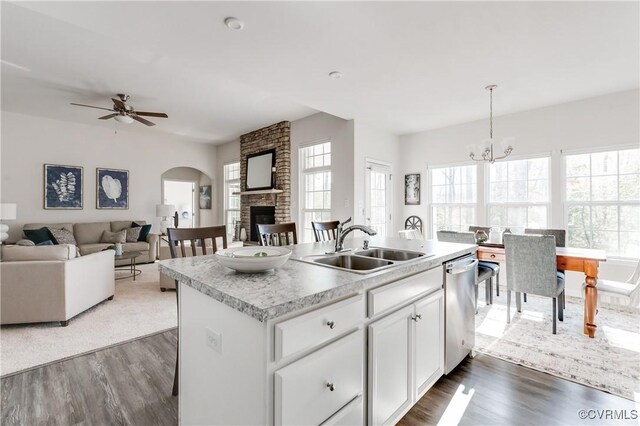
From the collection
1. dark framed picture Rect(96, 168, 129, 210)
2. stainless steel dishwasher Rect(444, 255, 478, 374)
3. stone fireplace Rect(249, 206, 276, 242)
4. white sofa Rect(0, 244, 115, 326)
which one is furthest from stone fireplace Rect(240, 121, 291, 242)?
stainless steel dishwasher Rect(444, 255, 478, 374)

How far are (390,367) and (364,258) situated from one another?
610mm

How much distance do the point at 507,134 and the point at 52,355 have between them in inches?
244

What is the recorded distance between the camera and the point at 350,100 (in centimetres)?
404

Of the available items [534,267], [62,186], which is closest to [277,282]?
[534,267]

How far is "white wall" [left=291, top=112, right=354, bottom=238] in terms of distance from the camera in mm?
4895

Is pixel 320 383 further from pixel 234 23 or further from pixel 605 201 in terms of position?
pixel 605 201

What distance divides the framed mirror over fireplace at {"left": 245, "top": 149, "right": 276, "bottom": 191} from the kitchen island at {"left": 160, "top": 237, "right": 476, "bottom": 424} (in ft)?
15.4

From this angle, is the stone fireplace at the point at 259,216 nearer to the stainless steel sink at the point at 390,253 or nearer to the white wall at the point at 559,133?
the white wall at the point at 559,133

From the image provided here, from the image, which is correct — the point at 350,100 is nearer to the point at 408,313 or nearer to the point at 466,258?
the point at 466,258

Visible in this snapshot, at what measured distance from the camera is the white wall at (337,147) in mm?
4895

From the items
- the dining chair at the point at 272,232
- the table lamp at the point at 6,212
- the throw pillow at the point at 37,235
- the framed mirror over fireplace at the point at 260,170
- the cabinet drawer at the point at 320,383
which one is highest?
the framed mirror over fireplace at the point at 260,170

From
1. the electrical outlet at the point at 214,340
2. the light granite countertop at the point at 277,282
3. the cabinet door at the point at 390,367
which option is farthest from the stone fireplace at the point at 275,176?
the electrical outlet at the point at 214,340

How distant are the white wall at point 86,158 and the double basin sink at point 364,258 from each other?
674 centimetres

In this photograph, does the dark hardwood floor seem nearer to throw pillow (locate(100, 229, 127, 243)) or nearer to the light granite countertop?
the light granite countertop
